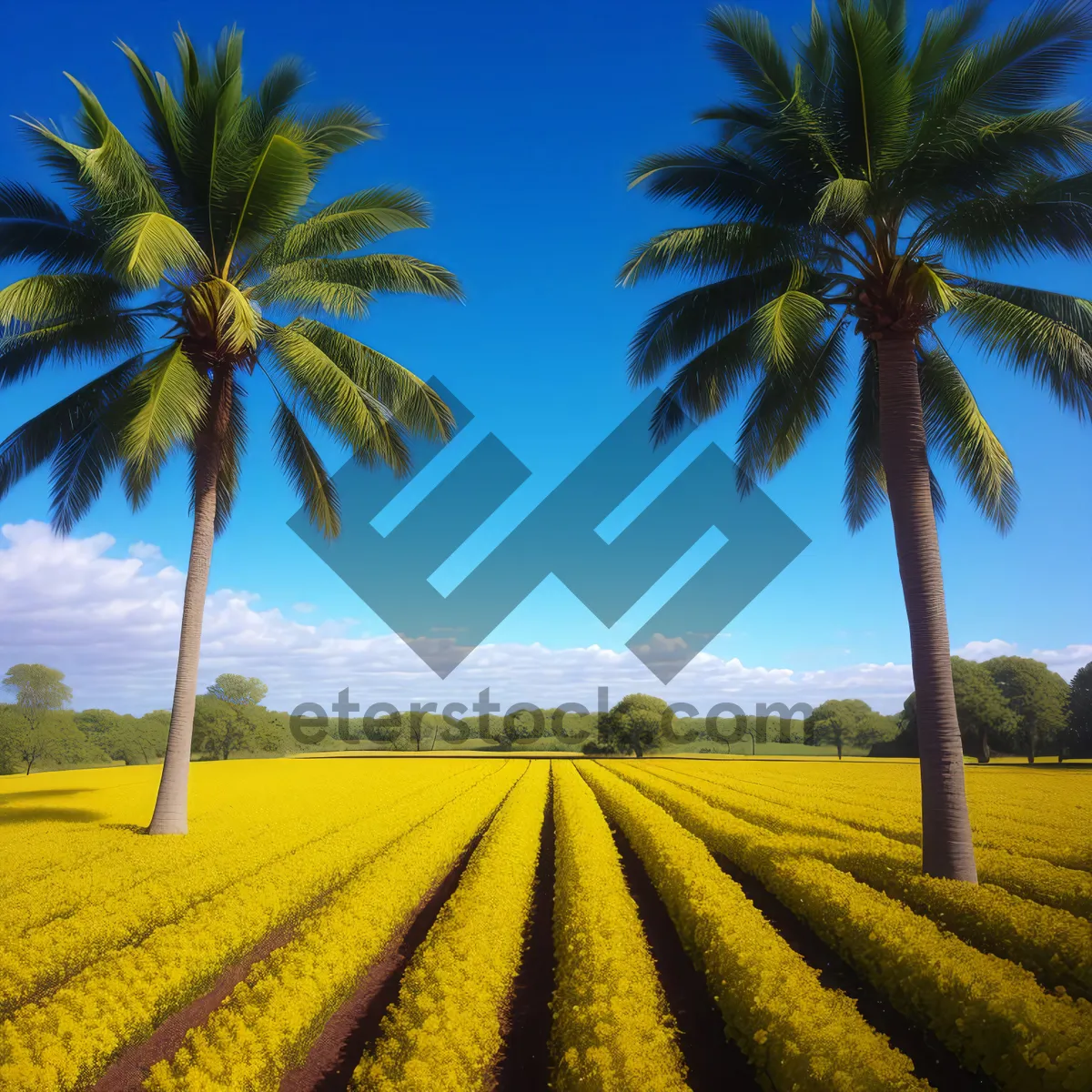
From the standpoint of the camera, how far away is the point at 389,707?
10169cm

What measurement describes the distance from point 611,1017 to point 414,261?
15.6 metres

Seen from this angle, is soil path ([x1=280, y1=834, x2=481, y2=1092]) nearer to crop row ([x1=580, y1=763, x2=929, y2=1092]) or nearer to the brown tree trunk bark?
crop row ([x1=580, y1=763, x2=929, y2=1092])

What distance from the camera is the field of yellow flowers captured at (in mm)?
5914

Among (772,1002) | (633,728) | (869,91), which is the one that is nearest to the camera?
(772,1002)

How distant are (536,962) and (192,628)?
1043 cm

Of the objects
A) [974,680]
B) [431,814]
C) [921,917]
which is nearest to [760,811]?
[431,814]

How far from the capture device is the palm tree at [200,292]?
13.9 m

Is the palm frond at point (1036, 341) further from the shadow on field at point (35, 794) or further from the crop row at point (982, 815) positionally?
the shadow on field at point (35, 794)

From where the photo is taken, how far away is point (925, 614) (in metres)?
11.3

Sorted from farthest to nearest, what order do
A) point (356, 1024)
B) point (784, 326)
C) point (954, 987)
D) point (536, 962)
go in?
point (784, 326) < point (536, 962) < point (356, 1024) < point (954, 987)

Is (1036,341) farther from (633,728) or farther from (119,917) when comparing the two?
(633,728)

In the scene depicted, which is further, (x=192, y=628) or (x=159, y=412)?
(x=192, y=628)

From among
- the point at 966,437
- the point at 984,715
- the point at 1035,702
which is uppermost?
the point at 966,437

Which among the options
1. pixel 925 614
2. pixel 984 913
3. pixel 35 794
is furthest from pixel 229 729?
pixel 984 913
